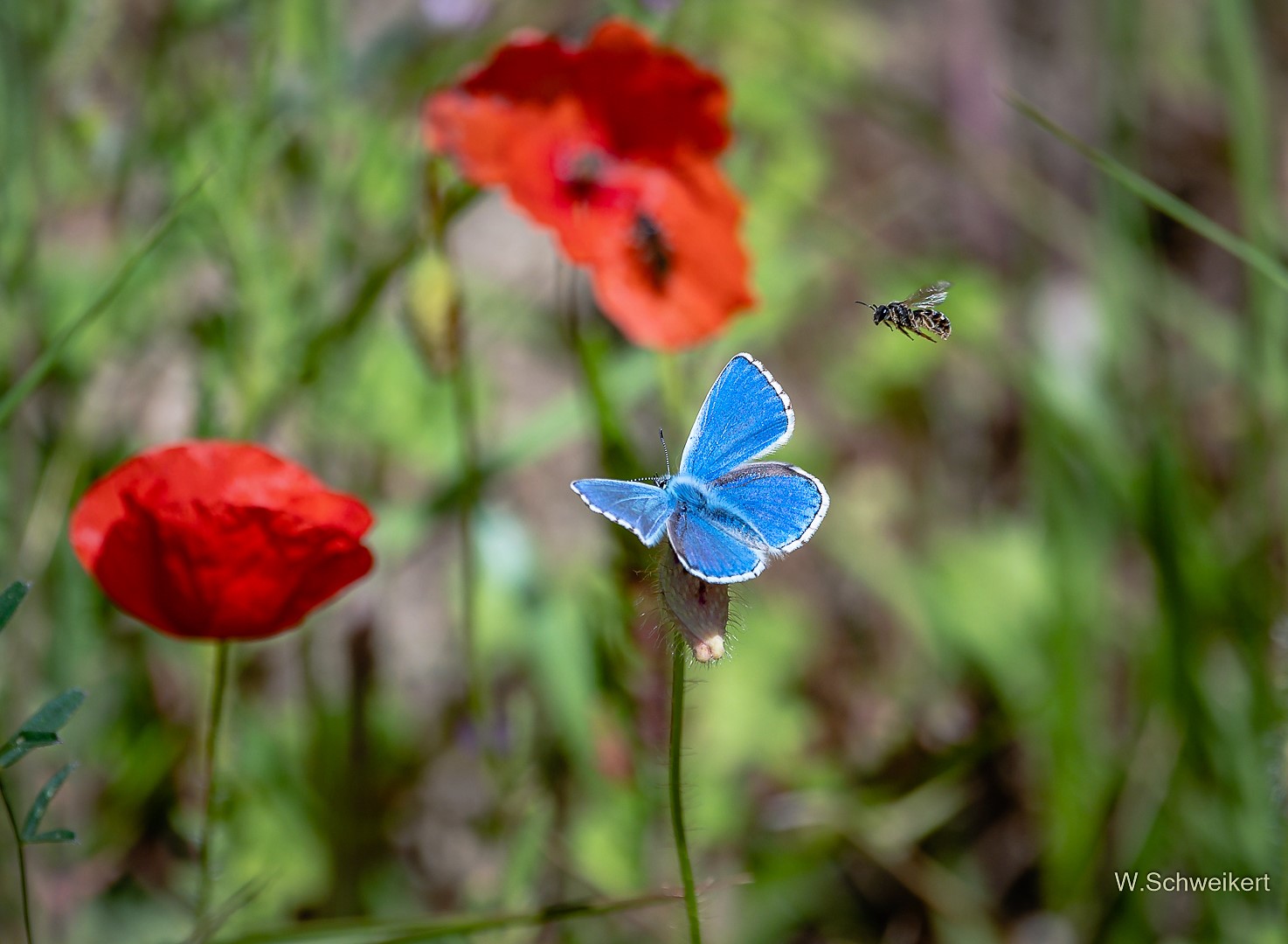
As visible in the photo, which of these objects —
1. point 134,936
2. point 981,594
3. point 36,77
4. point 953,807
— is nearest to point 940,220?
point 981,594

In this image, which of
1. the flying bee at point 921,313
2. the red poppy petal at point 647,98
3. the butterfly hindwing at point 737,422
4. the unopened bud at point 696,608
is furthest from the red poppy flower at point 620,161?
the unopened bud at point 696,608

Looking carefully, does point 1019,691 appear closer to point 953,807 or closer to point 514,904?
point 953,807

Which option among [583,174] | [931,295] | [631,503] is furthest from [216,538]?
[583,174]

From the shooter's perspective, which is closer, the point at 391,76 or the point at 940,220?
the point at 391,76

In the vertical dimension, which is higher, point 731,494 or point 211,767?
point 731,494

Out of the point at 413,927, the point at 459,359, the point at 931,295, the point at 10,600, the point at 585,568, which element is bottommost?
the point at 585,568

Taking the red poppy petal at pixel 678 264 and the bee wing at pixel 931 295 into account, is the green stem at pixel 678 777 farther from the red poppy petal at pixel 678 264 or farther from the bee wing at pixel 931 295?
the red poppy petal at pixel 678 264

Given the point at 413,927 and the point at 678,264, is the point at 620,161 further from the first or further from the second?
the point at 413,927

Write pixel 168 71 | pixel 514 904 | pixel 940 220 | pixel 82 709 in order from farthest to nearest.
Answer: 1. pixel 940 220
2. pixel 168 71
3. pixel 82 709
4. pixel 514 904
